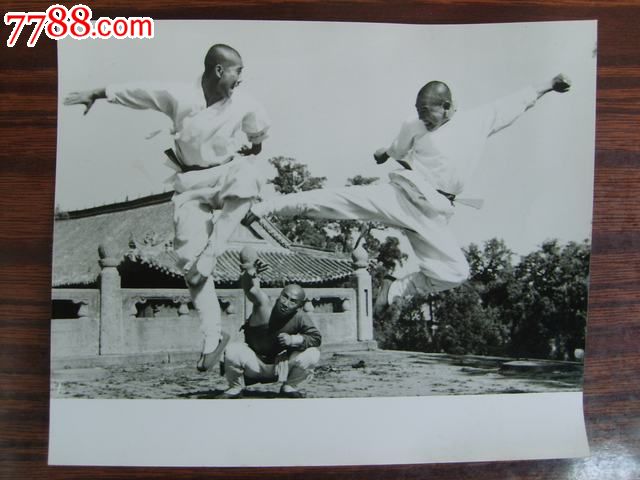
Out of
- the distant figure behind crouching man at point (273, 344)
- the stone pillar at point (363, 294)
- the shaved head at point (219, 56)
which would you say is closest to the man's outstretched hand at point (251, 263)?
the distant figure behind crouching man at point (273, 344)

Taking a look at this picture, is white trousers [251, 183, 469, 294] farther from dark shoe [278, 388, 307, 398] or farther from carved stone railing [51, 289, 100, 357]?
carved stone railing [51, 289, 100, 357]

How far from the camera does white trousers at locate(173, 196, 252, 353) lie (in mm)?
673

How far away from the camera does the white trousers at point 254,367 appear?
673 mm

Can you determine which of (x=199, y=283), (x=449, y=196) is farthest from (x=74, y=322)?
(x=449, y=196)

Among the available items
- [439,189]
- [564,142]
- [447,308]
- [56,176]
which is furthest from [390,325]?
[56,176]

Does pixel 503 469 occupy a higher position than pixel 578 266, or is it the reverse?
pixel 578 266

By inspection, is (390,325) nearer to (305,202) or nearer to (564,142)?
(305,202)

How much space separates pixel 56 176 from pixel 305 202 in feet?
0.96

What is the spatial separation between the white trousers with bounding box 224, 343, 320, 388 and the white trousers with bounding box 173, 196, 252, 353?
0.03 meters

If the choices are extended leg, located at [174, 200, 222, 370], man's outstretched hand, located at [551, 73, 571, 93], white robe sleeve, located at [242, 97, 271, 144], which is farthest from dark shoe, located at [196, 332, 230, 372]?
man's outstretched hand, located at [551, 73, 571, 93]

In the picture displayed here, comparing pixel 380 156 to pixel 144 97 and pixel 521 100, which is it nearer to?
pixel 521 100

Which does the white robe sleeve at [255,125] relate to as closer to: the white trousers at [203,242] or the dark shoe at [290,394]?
the white trousers at [203,242]

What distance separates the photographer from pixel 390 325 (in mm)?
687

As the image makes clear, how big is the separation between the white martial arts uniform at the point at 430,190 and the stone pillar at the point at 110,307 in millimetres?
244
